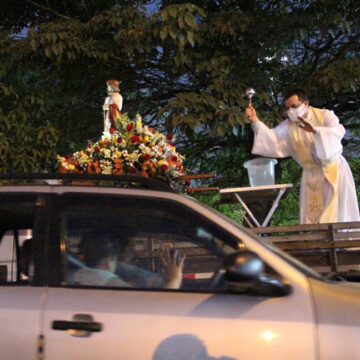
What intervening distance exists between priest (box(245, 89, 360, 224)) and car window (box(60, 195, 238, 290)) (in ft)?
20.5

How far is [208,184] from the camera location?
759 inches

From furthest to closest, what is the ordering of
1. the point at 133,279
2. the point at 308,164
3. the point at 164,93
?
the point at 164,93 < the point at 308,164 < the point at 133,279

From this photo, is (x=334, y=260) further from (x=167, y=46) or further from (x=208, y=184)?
(x=208, y=184)

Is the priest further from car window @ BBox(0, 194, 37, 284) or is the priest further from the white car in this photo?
car window @ BBox(0, 194, 37, 284)

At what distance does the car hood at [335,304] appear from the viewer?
3377 mm

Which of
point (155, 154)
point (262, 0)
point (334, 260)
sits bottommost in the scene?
point (334, 260)

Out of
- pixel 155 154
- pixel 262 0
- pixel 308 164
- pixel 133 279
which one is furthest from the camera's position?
pixel 262 0

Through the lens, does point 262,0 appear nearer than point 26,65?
No

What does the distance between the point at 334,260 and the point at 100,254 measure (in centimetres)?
535

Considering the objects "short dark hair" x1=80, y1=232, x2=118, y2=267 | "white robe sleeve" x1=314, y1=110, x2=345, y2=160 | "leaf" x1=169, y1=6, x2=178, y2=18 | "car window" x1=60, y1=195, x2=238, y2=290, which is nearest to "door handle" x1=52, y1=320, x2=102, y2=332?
"car window" x1=60, y1=195, x2=238, y2=290

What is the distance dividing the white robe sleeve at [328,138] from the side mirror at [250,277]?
6.67 m

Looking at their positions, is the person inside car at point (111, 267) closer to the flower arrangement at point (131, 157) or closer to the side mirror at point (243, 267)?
the side mirror at point (243, 267)

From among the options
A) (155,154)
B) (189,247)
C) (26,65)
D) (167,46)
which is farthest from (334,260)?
(26,65)

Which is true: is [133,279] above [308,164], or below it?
below
